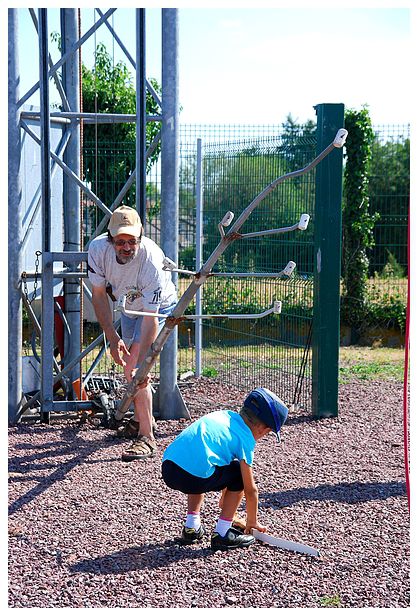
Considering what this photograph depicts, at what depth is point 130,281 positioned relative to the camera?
615 cm

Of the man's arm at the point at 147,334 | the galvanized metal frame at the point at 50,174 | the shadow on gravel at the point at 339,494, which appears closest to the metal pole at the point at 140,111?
the galvanized metal frame at the point at 50,174

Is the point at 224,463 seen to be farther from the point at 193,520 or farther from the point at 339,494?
the point at 339,494

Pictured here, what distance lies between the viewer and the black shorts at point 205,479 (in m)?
4.44

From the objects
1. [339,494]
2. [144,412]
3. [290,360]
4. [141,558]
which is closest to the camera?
[141,558]

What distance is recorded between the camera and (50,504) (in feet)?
17.2

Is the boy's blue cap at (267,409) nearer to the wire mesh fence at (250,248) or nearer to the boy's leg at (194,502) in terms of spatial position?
the boy's leg at (194,502)

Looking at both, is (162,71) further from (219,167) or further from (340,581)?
(340,581)

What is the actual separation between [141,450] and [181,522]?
1406 millimetres

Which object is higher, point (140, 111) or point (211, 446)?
point (140, 111)

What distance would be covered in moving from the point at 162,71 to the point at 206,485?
3.98m

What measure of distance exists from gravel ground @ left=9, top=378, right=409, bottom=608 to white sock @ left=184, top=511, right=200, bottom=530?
0.10m

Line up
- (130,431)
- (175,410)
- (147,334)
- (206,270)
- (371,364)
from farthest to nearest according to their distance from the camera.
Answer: (371,364), (175,410), (130,431), (147,334), (206,270)

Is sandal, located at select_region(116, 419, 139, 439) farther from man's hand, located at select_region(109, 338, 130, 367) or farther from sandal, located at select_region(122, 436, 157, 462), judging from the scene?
man's hand, located at select_region(109, 338, 130, 367)

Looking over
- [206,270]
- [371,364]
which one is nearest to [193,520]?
[206,270]
